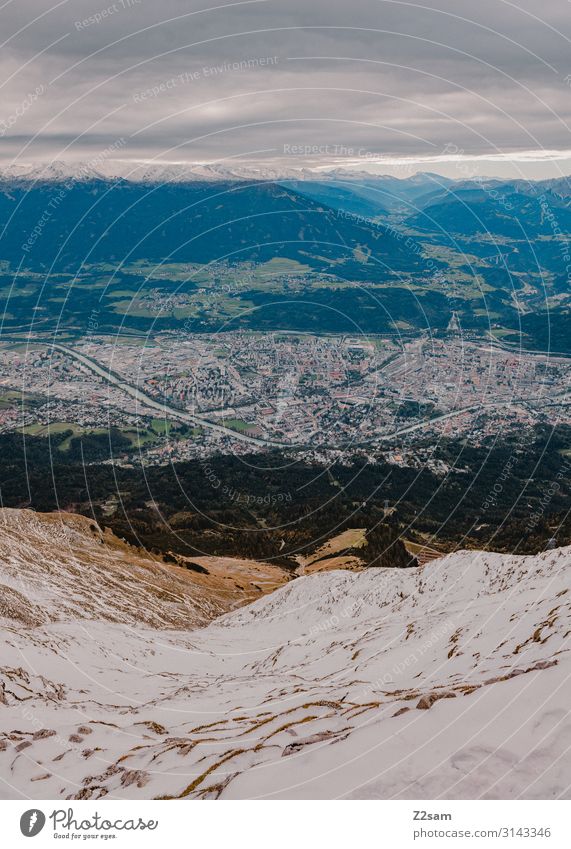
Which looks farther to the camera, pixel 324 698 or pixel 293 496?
pixel 293 496

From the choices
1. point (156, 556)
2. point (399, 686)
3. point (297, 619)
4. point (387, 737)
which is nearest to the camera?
point (387, 737)

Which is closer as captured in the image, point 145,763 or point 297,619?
point 145,763

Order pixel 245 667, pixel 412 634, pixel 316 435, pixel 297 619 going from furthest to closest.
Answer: pixel 316 435 → pixel 297 619 → pixel 245 667 → pixel 412 634

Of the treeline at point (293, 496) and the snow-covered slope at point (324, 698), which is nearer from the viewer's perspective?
the snow-covered slope at point (324, 698)

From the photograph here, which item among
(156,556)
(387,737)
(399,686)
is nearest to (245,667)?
(399,686)

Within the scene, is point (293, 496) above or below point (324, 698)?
below

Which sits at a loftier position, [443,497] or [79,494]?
[79,494]

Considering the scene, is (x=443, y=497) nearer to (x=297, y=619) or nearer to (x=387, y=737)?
(x=297, y=619)

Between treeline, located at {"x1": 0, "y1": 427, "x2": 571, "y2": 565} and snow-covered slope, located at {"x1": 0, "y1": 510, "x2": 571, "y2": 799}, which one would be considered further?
treeline, located at {"x1": 0, "y1": 427, "x2": 571, "y2": 565}
